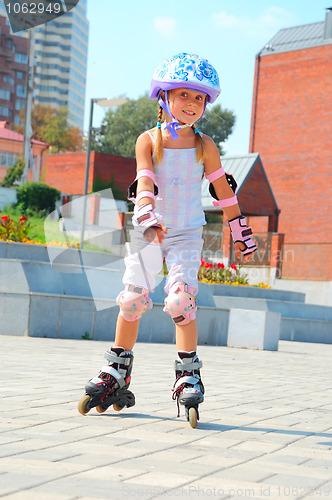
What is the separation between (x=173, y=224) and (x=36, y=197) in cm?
3092

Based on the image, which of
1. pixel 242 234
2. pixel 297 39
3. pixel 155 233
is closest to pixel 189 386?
pixel 155 233

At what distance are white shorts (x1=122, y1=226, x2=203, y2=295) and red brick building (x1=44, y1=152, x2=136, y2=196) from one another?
132 ft

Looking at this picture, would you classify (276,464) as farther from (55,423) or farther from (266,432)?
(55,423)

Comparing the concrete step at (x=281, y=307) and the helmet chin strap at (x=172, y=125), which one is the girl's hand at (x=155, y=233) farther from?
the concrete step at (x=281, y=307)

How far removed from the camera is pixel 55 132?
86.4 meters

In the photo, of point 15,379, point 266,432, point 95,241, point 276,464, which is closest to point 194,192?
point 266,432

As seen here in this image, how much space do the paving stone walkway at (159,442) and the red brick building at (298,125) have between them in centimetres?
2822

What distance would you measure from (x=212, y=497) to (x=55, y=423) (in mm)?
1429

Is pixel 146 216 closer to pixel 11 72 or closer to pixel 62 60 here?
pixel 11 72

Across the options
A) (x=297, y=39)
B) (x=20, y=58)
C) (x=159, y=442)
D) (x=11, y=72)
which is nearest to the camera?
(x=159, y=442)

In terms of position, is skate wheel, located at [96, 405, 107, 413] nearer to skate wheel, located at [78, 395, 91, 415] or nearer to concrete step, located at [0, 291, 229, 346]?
skate wheel, located at [78, 395, 91, 415]

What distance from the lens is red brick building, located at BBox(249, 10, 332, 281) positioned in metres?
34.4

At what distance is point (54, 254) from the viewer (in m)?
14.3

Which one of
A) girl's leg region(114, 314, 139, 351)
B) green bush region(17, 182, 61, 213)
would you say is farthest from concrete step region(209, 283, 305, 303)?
green bush region(17, 182, 61, 213)
